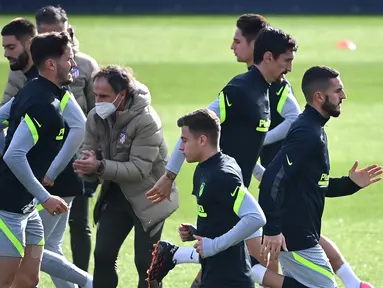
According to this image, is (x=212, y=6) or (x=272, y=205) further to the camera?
(x=212, y=6)

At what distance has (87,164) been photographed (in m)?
7.98

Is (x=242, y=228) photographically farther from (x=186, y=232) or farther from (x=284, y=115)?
(x=284, y=115)

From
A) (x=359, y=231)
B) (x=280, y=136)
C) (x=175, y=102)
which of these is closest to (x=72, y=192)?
(x=280, y=136)

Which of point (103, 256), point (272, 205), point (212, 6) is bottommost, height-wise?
point (212, 6)

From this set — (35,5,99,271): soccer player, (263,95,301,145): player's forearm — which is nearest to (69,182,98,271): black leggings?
(35,5,99,271): soccer player

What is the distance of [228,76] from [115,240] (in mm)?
15758

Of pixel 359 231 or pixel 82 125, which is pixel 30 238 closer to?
pixel 82 125

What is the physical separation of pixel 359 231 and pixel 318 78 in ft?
14.3

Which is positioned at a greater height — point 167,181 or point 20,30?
point 20,30

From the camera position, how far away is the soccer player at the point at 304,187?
7160mm

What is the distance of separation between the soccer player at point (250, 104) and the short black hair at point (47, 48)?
1.07 metres

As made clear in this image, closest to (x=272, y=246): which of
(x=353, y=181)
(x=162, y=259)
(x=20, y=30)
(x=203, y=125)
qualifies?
(x=162, y=259)

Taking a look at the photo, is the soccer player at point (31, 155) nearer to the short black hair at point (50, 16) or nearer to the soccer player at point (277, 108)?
the soccer player at point (277, 108)

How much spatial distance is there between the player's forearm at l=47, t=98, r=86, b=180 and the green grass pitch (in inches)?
52.8
